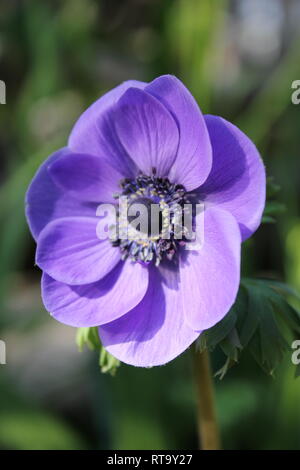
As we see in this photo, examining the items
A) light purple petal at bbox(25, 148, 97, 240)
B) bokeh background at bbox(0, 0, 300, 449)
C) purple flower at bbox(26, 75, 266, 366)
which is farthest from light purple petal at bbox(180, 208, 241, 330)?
bokeh background at bbox(0, 0, 300, 449)

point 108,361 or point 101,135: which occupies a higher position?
point 101,135

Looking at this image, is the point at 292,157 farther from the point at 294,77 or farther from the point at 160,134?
the point at 160,134

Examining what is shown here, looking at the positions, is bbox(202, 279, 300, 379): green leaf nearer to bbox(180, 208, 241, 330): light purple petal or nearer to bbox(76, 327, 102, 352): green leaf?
bbox(180, 208, 241, 330): light purple petal

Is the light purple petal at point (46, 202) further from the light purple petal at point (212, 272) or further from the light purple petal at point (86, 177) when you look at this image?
the light purple petal at point (212, 272)

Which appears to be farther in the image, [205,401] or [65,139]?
[65,139]

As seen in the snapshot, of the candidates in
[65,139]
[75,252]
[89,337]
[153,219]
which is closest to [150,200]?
[153,219]

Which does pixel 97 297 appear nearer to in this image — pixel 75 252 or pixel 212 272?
pixel 75 252

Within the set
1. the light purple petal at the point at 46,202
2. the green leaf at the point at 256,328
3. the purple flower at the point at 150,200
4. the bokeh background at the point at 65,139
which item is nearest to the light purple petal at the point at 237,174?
the purple flower at the point at 150,200
